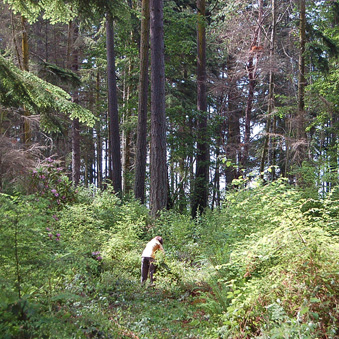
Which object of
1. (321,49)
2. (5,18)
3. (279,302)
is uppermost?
(5,18)

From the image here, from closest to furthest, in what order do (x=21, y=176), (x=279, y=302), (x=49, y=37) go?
(x=279, y=302)
(x=21, y=176)
(x=49, y=37)

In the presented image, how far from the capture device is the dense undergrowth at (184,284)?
3.59 m

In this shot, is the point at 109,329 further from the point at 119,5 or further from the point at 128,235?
the point at 119,5

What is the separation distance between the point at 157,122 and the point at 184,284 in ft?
21.4

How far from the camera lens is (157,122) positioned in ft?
40.3

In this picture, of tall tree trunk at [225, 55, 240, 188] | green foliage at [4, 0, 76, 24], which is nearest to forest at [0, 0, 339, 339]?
green foliage at [4, 0, 76, 24]

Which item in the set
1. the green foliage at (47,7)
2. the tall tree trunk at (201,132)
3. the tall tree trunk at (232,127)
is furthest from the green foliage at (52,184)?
the tall tree trunk at (232,127)

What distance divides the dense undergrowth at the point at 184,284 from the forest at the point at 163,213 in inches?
1.0

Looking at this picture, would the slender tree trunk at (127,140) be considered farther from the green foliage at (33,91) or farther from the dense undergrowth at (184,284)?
the green foliage at (33,91)

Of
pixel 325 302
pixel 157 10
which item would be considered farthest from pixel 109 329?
pixel 157 10

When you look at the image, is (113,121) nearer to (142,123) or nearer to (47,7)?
(142,123)

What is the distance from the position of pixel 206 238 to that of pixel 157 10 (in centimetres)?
838

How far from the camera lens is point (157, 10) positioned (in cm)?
1232

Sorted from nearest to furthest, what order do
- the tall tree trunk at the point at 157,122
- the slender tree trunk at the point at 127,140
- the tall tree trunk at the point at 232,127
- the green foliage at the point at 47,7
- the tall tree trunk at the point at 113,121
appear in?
the green foliage at the point at 47,7 < the tall tree trunk at the point at 157,122 < the tall tree trunk at the point at 113,121 < the slender tree trunk at the point at 127,140 < the tall tree trunk at the point at 232,127
